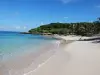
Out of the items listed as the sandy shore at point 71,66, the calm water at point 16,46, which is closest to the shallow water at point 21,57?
the calm water at point 16,46

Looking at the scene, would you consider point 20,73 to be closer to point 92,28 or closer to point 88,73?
point 88,73

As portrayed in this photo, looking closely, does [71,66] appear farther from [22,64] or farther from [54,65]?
[22,64]

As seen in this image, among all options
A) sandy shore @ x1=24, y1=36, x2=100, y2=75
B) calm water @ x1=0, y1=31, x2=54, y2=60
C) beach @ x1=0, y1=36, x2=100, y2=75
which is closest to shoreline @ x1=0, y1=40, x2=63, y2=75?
beach @ x1=0, y1=36, x2=100, y2=75

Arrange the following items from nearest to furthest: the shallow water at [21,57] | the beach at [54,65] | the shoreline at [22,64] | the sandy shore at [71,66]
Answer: the sandy shore at [71,66]
the beach at [54,65]
the shoreline at [22,64]
the shallow water at [21,57]

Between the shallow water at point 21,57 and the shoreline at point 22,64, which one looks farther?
the shallow water at point 21,57

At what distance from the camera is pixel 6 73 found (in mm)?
8312

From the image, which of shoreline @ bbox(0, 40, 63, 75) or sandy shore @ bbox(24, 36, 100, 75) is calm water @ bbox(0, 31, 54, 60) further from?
sandy shore @ bbox(24, 36, 100, 75)

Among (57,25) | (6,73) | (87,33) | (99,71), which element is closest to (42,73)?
(6,73)

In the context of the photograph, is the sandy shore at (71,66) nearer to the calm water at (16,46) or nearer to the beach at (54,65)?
the beach at (54,65)

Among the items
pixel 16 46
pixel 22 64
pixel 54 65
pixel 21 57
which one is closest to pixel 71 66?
pixel 54 65

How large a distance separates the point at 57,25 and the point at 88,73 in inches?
6390

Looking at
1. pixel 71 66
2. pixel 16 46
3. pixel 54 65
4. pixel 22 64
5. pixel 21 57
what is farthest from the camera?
pixel 16 46

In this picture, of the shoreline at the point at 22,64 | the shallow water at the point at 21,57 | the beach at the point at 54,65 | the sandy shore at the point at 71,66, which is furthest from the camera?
the shallow water at the point at 21,57

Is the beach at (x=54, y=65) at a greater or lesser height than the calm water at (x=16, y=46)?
greater
